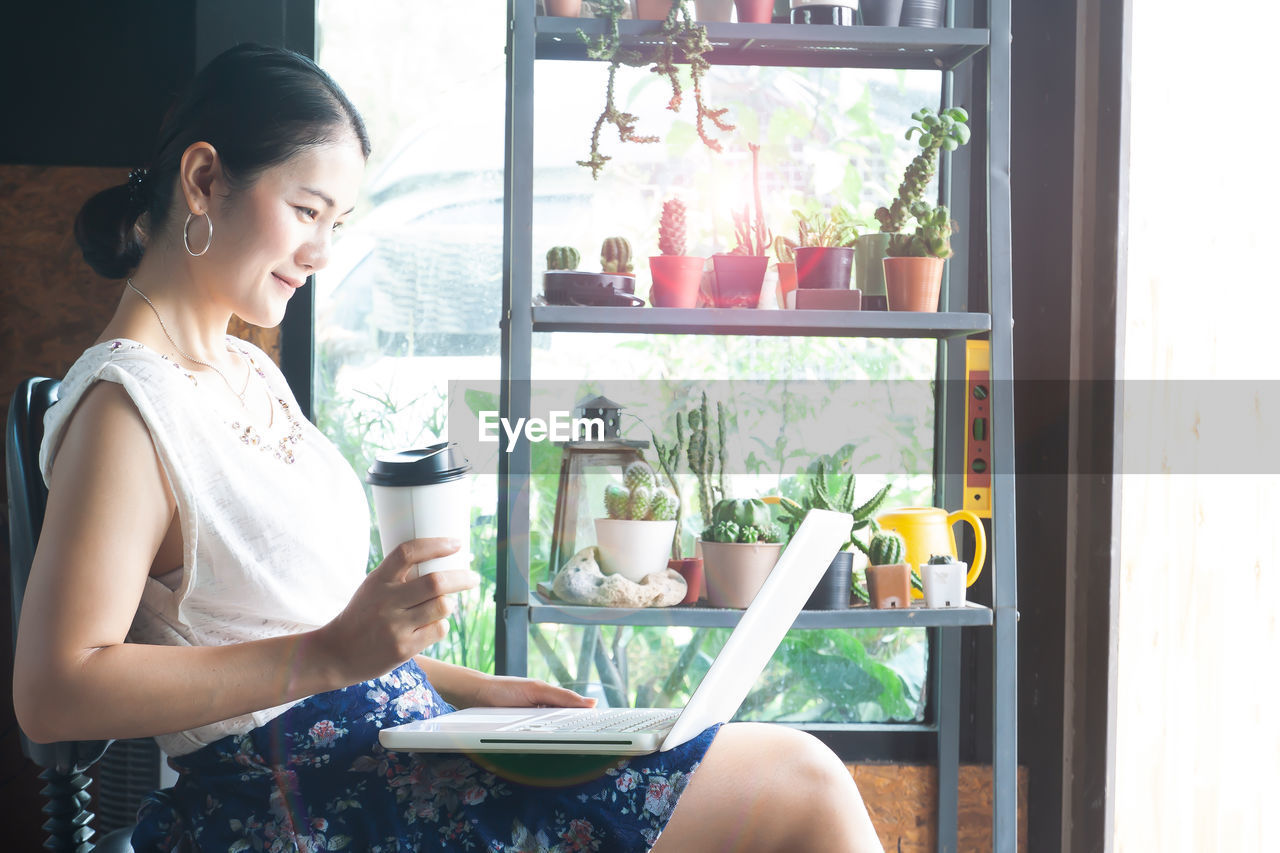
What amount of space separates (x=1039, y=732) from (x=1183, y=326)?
0.80 metres

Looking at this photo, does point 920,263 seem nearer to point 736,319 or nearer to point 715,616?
point 736,319

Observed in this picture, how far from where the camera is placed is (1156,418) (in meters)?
1.68

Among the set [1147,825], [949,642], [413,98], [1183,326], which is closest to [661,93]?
[413,98]

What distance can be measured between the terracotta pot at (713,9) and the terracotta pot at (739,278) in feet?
1.28

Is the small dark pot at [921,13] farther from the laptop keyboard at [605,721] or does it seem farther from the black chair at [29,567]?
the black chair at [29,567]

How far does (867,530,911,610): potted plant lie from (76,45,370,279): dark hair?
3.23 feet

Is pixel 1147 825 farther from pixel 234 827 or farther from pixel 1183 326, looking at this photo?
pixel 234 827

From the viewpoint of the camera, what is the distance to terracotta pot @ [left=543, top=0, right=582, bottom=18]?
148 cm

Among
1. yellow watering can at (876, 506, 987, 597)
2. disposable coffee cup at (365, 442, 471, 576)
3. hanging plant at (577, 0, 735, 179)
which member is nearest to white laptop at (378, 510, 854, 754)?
disposable coffee cup at (365, 442, 471, 576)

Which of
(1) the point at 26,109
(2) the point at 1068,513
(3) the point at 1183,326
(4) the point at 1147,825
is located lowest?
(4) the point at 1147,825

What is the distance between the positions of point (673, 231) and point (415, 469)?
0.88 m

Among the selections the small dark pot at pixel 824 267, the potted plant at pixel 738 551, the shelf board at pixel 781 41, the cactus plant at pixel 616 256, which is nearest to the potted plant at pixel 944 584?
the potted plant at pixel 738 551

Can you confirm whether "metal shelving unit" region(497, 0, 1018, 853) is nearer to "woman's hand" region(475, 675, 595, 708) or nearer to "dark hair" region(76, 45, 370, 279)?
"woman's hand" region(475, 675, 595, 708)

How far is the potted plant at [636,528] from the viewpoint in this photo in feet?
4.85
